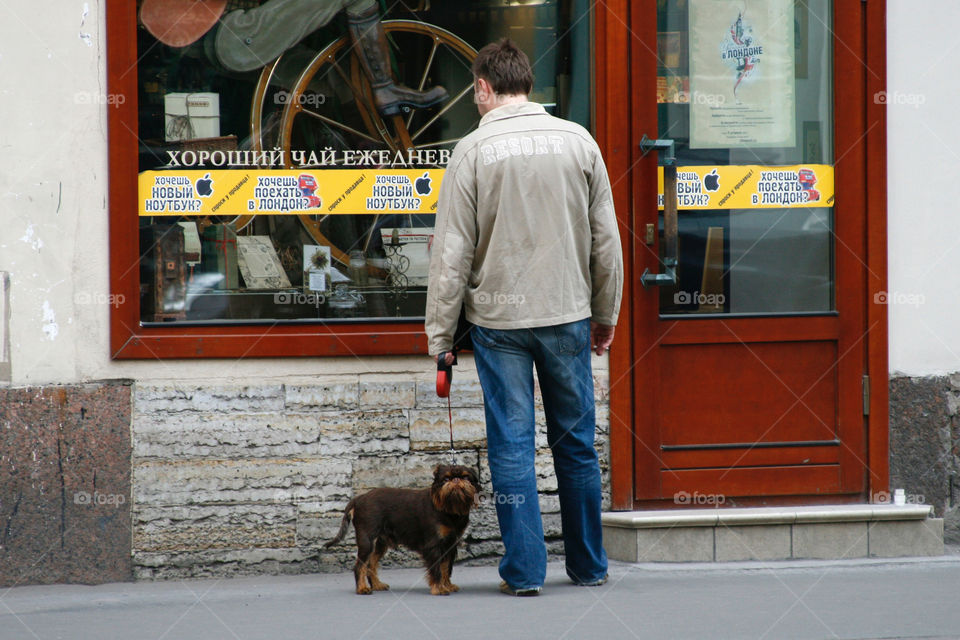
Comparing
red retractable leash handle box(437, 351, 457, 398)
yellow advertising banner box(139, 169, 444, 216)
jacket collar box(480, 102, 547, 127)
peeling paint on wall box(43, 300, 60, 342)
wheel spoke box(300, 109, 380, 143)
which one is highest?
wheel spoke box(300, 109, 380, 143)

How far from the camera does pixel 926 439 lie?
207 inches

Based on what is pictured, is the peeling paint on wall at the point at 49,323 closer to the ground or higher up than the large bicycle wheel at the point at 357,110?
closer to the ground

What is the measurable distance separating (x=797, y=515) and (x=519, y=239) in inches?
74.0

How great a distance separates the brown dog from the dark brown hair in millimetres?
1488

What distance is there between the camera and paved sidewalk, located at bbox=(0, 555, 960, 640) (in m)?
3.95

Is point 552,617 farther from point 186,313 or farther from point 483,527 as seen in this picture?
point 186,313

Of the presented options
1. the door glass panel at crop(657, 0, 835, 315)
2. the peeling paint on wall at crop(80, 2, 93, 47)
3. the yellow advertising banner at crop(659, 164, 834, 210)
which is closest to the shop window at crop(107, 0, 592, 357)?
the peeling paint on wall at crop(80, 2, 93, 47)

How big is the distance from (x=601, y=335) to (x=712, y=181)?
3.94 feet

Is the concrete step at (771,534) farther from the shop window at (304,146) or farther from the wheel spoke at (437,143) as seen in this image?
the wheel spoke at (437,143)

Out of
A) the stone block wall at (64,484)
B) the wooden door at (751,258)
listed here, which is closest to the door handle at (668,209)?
the wooden door at (751,258)

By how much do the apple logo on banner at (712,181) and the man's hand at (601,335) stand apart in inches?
45.2

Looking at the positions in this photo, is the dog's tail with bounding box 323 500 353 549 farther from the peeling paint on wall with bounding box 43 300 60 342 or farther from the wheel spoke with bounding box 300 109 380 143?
the wheel spoke with bounding box 300 109 380 143

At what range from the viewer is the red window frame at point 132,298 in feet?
15.9

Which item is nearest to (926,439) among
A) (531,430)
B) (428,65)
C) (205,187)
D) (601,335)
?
(601,335)
